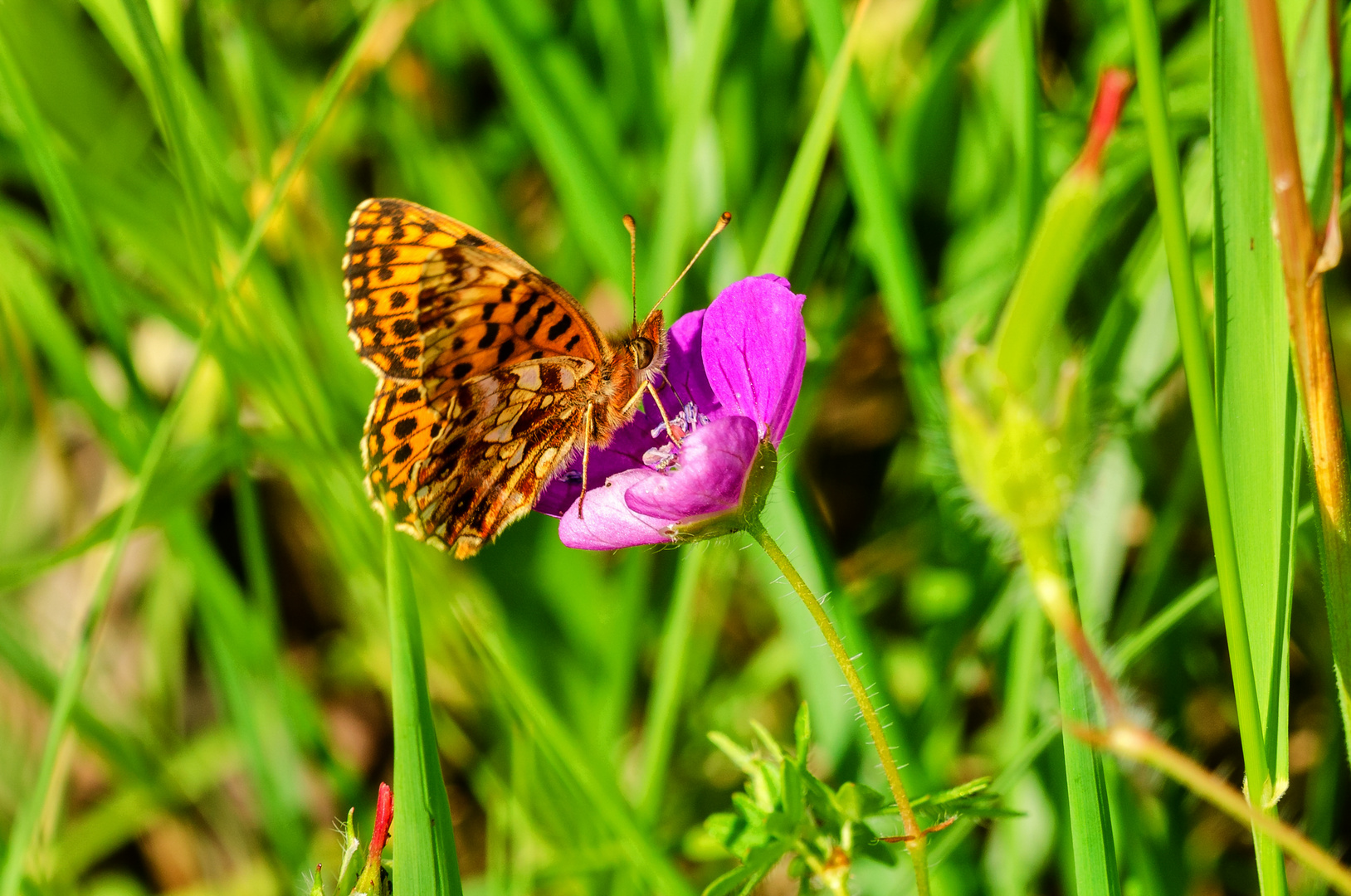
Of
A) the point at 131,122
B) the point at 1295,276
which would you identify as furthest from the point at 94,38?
the point at 1295,276

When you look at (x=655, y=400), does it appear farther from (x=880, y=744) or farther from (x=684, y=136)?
(x=880, y=744)

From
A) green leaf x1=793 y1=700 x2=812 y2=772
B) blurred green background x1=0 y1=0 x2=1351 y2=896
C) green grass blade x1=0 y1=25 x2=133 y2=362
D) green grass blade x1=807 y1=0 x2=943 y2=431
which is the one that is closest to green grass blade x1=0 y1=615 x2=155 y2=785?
blurred green background x1=0 y1=0 x2=1351 y2=896

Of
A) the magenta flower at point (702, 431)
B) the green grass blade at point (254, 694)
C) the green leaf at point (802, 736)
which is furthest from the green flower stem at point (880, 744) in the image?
the green grass blade at point (254, 694)

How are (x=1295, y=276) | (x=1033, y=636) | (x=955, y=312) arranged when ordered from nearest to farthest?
(x=1295, y=276) → (x=1033, y=636) → (x=955, y=312)

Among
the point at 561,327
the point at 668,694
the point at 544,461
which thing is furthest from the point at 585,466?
the point at 668,694

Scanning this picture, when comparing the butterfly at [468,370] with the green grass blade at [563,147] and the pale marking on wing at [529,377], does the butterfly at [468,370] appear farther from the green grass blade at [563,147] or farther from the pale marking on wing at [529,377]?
the green grass blade at [563,147]

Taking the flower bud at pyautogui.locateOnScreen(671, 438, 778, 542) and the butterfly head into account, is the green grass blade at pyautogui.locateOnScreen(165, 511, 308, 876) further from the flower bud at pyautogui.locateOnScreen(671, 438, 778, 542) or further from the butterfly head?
the flower bud at pyautogui.locateOnScreen(671, 438, 778, 542)

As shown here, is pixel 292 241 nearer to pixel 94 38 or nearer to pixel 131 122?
pixel 131 122
